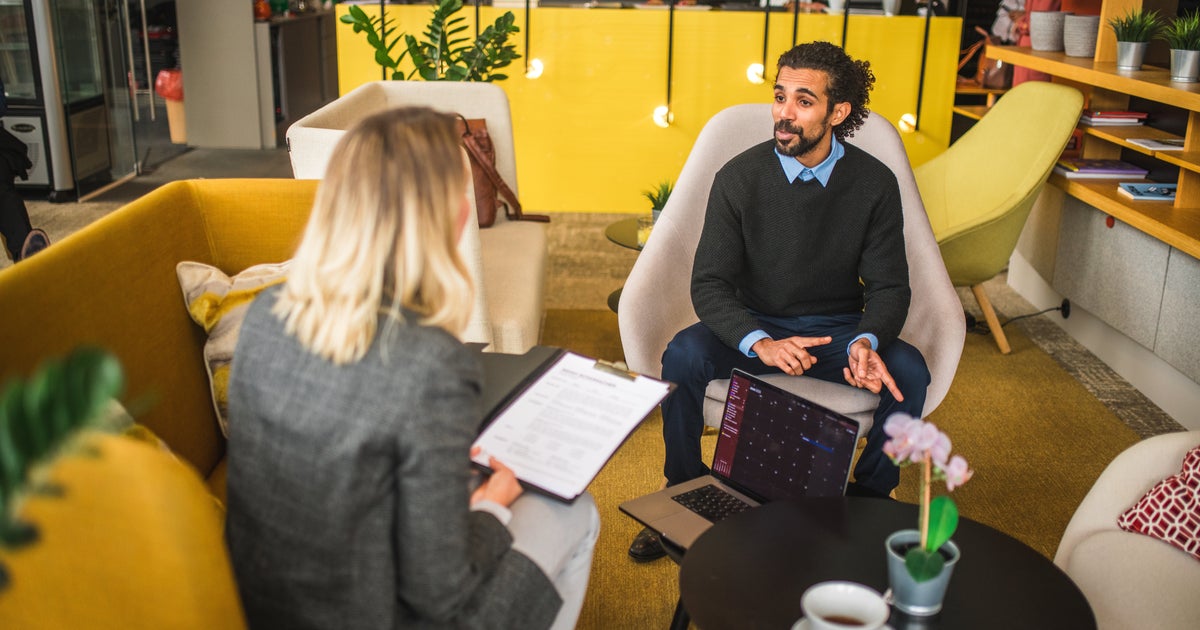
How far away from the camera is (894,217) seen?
2602 mm

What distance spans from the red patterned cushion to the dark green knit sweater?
2.50 ft

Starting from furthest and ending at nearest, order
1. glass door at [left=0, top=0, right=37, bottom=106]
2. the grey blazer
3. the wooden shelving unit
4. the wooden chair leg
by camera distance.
A: glass door at [left=0, top=0, right=37, bottom=106] → the wooden chair leg → the wooden shelving unit → the grey blazer

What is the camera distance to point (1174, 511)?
1.90 metres

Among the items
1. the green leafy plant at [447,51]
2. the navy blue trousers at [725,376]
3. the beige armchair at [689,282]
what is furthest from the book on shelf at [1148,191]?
the green leafy plant at [447,51]

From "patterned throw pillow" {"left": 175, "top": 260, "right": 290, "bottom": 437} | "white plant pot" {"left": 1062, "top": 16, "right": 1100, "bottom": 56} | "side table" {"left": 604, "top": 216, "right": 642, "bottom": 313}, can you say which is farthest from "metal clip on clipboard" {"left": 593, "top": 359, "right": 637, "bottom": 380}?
"white plant pot" {"left": 1062, "top": 16, "right": 1100, "bottom": 56}

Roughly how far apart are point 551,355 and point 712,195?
872 millimetres

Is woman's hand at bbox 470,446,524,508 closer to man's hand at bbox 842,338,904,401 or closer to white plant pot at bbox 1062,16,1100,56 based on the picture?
man's hand at bbox 842,338,904,401

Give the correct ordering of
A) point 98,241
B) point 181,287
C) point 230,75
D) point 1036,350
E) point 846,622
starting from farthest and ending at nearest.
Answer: point 230,75, point 1036,350, point 181,287, point 98,241, point 846,622

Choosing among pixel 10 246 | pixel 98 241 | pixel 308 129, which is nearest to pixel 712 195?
pixel 308 129

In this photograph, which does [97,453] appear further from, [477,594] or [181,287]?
[181,287]

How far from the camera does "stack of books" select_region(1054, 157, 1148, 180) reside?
4.04 m

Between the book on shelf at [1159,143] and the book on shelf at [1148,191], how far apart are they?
16cm

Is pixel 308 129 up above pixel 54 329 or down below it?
above

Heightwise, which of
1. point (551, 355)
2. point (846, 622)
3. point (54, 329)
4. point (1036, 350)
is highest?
point (54, 329)
